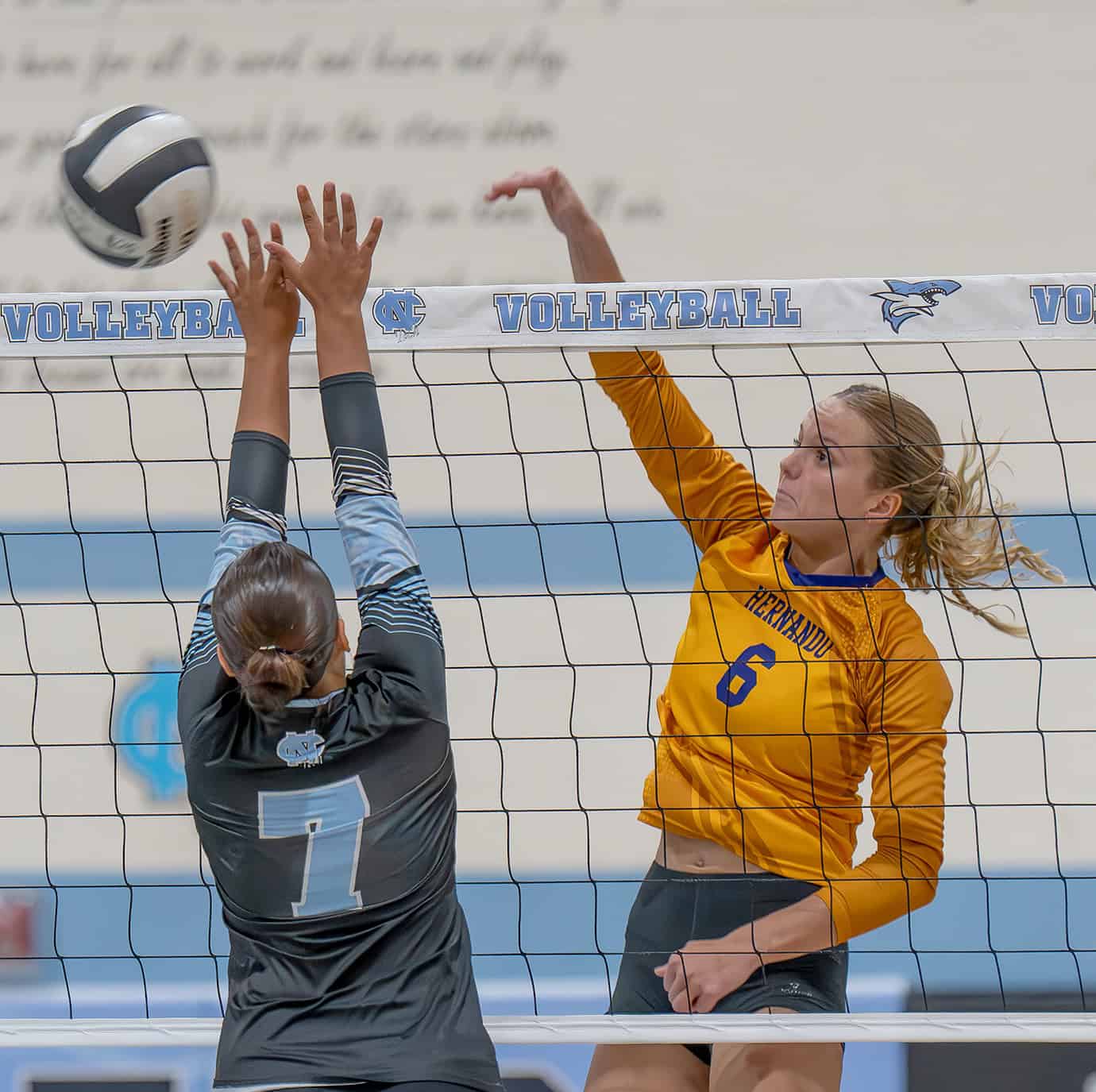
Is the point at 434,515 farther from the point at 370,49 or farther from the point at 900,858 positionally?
the point at 900,858

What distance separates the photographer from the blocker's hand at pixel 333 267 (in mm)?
A: 1633

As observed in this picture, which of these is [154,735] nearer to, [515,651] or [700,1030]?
[515,651]

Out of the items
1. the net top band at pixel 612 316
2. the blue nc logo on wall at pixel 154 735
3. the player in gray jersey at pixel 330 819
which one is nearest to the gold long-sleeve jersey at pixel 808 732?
the net top band at pixel 612 316

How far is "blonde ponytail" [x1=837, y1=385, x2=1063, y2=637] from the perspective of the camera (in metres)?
2.08

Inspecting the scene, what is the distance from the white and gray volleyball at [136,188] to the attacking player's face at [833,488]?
1.03 meters

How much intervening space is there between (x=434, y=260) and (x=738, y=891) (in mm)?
2523

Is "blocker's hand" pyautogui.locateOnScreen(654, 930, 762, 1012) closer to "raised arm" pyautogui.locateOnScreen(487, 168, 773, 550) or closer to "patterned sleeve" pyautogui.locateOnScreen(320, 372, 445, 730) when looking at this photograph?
"raised arm" pyautogui.locateOnScreen(487, 168, 773, 550)

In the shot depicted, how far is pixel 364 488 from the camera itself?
1540 millimetres

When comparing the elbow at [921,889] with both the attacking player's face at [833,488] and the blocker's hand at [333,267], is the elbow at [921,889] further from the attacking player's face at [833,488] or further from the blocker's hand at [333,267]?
the blocker's hand at [333,267]

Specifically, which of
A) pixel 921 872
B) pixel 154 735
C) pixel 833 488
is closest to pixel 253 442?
pixel 833 488

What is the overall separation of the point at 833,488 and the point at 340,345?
85 cm

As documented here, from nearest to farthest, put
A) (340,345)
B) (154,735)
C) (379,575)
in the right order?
(379,575)
(340,345)
(154,735)

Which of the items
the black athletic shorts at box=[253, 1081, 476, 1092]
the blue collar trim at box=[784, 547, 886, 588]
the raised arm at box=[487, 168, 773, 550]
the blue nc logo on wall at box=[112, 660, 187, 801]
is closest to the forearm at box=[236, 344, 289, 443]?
the raised arm at box=[487, 168, 773, 550]

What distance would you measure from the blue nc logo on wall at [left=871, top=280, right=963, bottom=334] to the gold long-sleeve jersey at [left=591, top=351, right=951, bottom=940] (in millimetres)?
407
